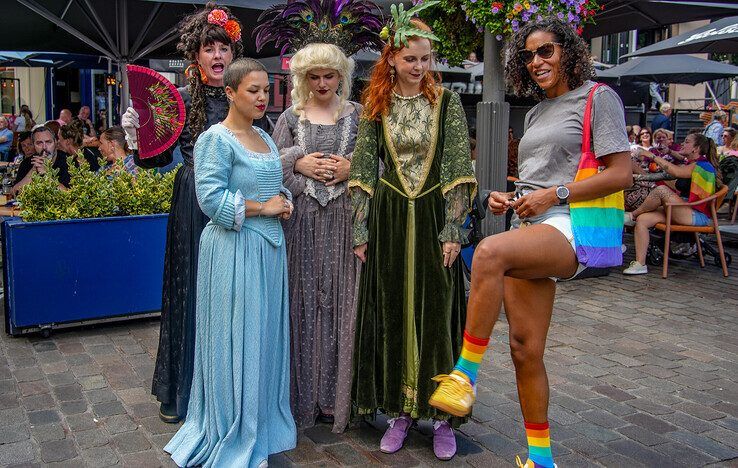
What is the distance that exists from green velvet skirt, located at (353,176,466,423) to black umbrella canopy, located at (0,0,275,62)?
15.8 ft

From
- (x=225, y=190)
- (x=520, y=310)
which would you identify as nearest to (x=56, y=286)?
(x=225, y=190)

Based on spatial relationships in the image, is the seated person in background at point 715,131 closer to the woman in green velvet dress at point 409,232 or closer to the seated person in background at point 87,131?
the seated person in background at point 87,131

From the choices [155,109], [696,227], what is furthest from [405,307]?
[696,227]

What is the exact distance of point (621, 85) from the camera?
1501 centimetres

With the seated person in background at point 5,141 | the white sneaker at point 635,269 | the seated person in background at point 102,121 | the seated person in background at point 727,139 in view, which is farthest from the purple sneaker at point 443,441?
the seated person in background at point 102,121

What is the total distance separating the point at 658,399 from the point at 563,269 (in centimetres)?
195

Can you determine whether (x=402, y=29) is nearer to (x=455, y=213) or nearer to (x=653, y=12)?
(x=455, y=213)

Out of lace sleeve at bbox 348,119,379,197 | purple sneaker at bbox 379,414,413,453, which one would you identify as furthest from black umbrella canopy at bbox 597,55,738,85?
purple sneaker at bbox 379,414,413,453

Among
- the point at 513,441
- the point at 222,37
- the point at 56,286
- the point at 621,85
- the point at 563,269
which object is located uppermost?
the point at 621,85

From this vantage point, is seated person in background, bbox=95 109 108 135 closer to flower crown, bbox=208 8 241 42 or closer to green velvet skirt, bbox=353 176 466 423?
flower crown, bbox=208 8 241 42

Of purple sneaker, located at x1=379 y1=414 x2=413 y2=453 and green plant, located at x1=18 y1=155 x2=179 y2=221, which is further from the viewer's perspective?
green plant, located at x1=18 y1=155 x2=179 y2=221

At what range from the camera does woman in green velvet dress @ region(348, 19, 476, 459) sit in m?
3.49

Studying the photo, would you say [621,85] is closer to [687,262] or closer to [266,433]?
[687,262]

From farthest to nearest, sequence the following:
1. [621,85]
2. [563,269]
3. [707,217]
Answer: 1. [621,85]
2. [707,217]
3. [563,269]
